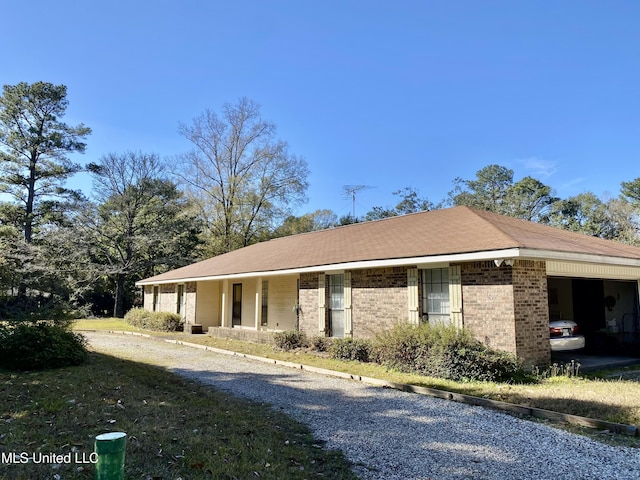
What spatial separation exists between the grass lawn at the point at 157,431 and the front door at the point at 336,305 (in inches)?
238

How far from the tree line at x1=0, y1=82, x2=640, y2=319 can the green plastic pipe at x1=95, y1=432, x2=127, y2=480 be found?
29.8m

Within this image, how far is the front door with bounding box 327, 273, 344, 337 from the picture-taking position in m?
13.7

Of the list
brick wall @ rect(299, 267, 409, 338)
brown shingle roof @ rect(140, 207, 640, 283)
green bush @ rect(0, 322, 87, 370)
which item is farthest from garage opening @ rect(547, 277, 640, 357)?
green bush @ rect(0, 322, 87, 370)

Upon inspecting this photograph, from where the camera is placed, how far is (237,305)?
70.5ft

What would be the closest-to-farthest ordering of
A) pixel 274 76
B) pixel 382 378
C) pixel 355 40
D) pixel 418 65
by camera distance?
1. pixel 382 378
2. pixel 355 40
3. pixel 418 65
4. pixel 274 76

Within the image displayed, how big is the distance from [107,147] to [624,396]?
123 feet

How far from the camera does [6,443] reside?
464 centimetres

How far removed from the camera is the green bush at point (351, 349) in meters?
11.7

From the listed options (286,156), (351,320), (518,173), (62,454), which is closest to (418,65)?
(351,320)

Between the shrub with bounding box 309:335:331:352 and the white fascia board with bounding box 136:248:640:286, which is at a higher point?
the white fascia board with bounding box 136:248:640:286

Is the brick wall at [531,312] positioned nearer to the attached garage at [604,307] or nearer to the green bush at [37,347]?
the attached garage at [604,307]

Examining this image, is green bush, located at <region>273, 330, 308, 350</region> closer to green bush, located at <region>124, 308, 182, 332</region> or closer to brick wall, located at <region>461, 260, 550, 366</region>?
brick wall, located at <region>461, 260, 550, 366</region>

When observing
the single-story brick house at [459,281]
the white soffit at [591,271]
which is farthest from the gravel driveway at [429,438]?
the white soffit at [591,271]

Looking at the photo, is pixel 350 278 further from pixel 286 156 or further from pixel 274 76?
pixel 286 156
